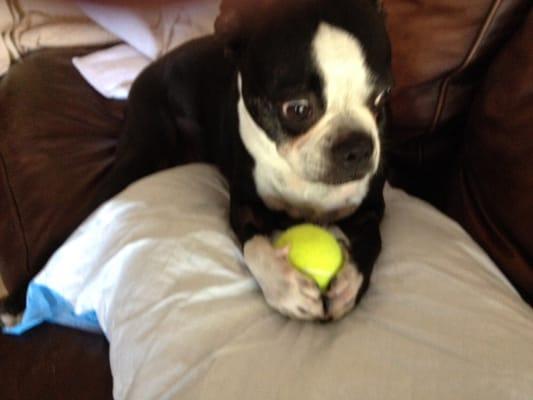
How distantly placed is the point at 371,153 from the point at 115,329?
1.75ft

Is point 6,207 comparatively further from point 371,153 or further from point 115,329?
point 371,153

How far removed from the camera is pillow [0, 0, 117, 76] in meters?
1.73

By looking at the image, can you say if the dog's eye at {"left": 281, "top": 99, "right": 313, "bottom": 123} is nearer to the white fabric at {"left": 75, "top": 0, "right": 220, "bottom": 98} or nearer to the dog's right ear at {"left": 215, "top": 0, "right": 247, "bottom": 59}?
the dog's right ear at {"left": 215, "top": 0, "right": 247, "bottom": 59}

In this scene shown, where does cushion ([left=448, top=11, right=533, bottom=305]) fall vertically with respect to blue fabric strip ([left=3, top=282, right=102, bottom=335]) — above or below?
above

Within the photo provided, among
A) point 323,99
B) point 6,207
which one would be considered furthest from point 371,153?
point 6,207

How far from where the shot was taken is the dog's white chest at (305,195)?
1.27 metres

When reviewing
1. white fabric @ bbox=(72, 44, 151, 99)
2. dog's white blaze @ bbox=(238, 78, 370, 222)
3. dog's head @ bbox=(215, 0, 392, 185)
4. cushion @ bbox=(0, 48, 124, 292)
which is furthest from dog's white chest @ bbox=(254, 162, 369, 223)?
white fabric @ bbox=(72, 44, 151, 99)

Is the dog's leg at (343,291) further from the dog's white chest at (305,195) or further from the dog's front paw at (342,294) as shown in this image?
the dog's white chest at (305,195)

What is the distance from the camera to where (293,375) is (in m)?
0.90

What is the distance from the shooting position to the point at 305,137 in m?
1.12

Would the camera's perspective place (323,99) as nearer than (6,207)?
Yes

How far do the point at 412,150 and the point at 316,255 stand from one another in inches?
19.3

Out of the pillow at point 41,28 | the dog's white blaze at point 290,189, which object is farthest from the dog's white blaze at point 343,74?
the pillow at point 41,28

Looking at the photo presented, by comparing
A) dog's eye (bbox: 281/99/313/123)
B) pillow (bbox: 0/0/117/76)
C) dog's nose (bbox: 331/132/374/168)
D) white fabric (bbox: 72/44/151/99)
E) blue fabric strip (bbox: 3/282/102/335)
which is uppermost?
dog's eye (bbox: 281/99/313/123)
